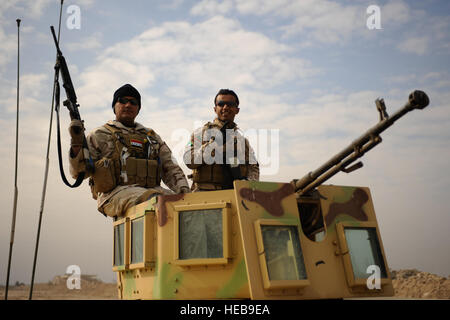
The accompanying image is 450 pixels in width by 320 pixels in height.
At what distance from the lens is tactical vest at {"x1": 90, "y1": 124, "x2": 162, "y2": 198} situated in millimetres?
6477

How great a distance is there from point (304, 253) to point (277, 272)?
1.36 feet

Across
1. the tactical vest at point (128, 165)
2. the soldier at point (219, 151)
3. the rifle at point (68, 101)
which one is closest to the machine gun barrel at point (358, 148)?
the soldier at point (219, 151)

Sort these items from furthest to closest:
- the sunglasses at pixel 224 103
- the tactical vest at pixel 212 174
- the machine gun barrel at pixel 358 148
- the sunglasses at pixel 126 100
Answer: the sunglasses at pixel 126 100 → the sunglasses at pixel 224 103 → the tactical vest at pixel 212 174 → the machine gun barrel at pixel 358 148

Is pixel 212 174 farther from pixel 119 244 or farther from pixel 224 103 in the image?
pixel 119 244

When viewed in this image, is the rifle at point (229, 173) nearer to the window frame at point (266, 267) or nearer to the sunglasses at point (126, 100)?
the window frame at point (266, 267)

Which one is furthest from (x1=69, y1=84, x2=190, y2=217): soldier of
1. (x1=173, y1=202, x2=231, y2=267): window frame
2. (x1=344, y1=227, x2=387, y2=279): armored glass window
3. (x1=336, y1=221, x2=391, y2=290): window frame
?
(x1=344, y1=227, x2=387, y2=279): armored glass window

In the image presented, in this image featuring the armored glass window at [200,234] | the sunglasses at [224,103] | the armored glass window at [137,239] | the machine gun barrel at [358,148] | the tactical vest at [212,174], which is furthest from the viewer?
the sunglasses at [224,103]

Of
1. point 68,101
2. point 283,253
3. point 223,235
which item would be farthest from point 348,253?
point 68,101

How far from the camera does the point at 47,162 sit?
6.04 metres

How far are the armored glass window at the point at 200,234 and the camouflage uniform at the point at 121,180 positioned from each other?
3.51ft

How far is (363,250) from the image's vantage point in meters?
5.76

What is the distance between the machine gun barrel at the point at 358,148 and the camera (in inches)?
186

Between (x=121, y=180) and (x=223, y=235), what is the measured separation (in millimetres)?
1933
